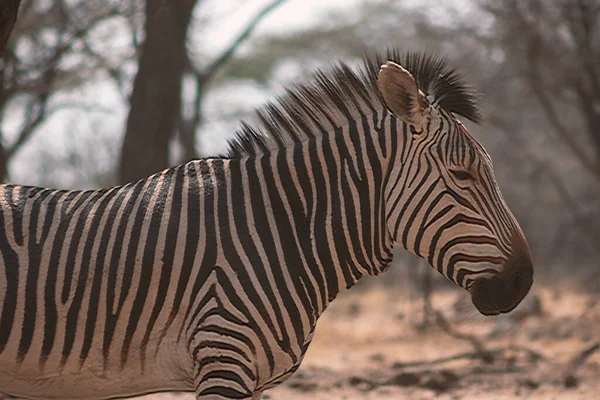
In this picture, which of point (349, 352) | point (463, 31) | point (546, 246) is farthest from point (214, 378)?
point (546, 246)

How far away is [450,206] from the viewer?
404cm

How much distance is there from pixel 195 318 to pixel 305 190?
0.81 metres

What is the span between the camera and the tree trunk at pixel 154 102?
11.1 meters

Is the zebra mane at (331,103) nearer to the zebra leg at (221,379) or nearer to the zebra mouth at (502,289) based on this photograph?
the zebra mouth at (502,289)

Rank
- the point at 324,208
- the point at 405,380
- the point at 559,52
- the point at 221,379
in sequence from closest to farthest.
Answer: the point at 221,379 < the point at 324,208 < the point at 405,380 < the point at 559,52

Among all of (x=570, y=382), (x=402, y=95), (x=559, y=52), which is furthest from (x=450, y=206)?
(x=559, y=52)

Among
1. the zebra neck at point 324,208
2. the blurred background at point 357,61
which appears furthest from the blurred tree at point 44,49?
the zebra neck at point 324,208

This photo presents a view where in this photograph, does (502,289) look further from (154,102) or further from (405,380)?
(154,102)

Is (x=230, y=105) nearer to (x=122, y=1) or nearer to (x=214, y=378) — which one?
(x=122, y=1)

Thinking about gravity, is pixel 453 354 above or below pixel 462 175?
below

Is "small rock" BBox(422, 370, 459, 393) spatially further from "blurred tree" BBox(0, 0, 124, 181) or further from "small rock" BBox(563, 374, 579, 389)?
"blurred tree" BBox(0, 0, 124, 181)

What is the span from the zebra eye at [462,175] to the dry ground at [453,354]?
142 cm

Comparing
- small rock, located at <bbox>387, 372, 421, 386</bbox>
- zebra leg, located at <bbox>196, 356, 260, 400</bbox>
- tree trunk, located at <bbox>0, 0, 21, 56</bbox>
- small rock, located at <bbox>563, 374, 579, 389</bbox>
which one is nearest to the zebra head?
zebra leg, located at <bbox>196, 356, 260, 400</bbox>

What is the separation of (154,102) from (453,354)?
4974 mm
